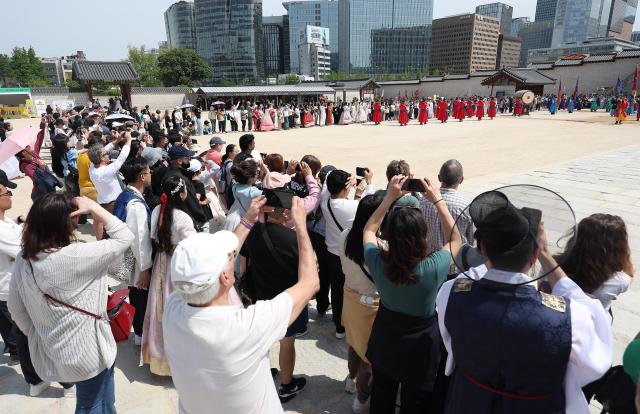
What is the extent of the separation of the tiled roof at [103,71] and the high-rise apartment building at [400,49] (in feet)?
301

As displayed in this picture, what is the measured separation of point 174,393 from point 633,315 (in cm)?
418

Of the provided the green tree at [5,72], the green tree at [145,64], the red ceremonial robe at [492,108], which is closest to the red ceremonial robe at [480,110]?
the red ceremonial robe at [492,108]

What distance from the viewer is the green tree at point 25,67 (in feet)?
199

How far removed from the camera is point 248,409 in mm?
1434

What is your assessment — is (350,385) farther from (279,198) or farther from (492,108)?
(492,108)

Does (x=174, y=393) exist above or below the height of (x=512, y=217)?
below

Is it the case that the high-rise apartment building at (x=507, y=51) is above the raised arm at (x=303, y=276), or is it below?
above

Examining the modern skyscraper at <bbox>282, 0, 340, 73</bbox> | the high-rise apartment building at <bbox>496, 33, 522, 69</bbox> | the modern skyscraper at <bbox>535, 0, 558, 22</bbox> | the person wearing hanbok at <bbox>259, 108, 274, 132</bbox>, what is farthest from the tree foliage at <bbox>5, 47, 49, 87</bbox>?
the modern skyscraper at <bbox>535, 0, 558, 22</bbox>

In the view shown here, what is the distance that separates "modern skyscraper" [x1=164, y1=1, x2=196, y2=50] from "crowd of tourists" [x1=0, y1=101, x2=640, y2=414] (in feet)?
347

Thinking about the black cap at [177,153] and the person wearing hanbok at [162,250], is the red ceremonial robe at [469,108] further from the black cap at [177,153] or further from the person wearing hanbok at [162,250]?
the person wearing hanbok at [162,250]

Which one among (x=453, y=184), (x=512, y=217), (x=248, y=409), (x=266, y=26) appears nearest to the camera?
(x=512, y=217)

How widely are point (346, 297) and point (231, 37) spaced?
3634 inches

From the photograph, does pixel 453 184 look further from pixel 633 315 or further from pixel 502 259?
pixel 633 315

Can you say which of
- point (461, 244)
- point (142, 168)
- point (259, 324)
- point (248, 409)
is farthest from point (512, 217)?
point (142, 168)
